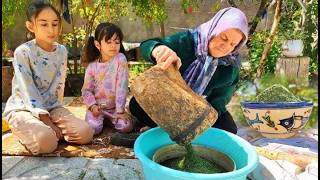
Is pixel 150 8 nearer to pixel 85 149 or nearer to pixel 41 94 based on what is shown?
pixel 41 94

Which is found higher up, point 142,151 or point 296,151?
point 142,151

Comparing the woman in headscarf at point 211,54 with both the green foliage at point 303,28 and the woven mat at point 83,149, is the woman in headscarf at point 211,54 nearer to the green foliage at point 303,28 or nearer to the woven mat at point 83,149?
the woven mat at point 83,149

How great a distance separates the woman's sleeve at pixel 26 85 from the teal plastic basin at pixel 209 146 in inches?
42.6

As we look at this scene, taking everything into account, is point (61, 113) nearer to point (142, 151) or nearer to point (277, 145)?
point (142, 151)

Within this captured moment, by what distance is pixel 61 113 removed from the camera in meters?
2.72

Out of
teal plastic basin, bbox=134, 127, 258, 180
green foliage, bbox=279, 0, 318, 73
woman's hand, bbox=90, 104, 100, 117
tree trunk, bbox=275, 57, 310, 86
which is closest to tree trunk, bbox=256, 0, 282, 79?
tree trunk, bbox=275, 57, 310, 86

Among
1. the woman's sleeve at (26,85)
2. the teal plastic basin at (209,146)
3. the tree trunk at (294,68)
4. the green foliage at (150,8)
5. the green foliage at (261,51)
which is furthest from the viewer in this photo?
the green foliage at (261,51)

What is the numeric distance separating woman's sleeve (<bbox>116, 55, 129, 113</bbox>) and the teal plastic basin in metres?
1.19

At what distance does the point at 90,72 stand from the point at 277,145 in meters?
1.50

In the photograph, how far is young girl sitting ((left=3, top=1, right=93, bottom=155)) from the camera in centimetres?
246

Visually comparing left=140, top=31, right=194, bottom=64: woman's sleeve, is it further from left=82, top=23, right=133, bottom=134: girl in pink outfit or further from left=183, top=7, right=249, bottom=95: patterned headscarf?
left=82, top=23, right=133, bottom=134: girl in pink outfit

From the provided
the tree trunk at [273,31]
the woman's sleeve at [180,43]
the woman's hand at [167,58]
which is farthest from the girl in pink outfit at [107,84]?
the tree trunk at [273,31]

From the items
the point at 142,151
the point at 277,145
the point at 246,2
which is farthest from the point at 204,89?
the point at 246,2

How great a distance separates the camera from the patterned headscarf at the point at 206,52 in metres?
1.97
